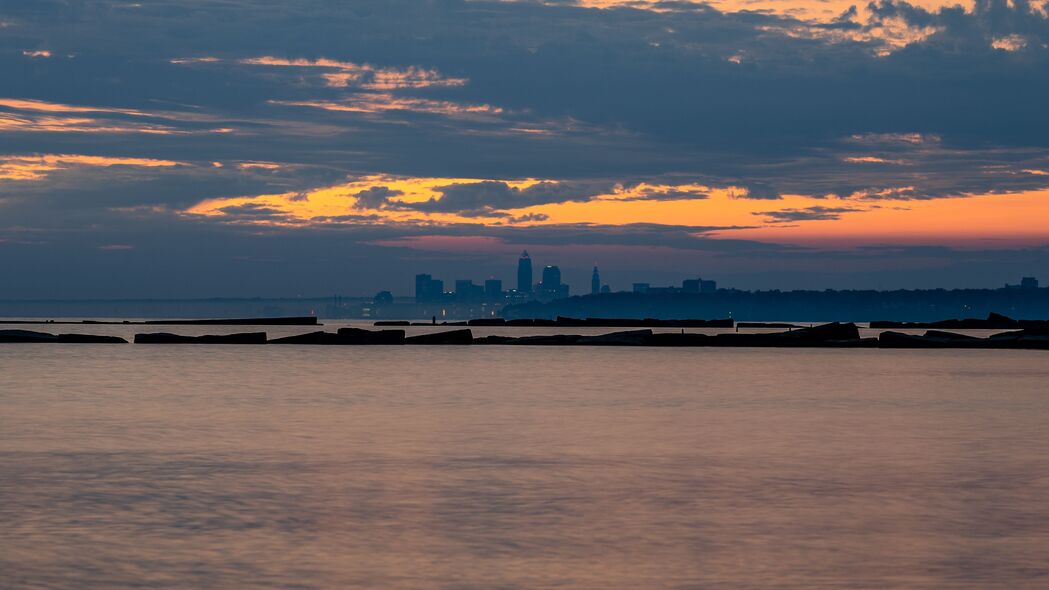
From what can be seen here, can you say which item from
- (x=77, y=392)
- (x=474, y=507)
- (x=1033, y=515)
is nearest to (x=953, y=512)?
(x=1033, y=515)

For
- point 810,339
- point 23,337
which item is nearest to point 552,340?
point 810,339

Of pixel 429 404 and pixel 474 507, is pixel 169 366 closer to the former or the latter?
pixel 429 404

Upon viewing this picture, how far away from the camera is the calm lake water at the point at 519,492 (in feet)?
46.9

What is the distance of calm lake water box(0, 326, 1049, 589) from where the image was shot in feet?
46.9

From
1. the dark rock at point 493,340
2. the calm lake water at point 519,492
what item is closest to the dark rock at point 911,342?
the dark rock at point 493,340

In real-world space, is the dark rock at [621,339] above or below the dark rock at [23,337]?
above

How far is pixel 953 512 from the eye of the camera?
60.9 feet

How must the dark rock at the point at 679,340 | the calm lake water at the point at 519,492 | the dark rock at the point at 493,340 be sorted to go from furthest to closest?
the dark rock at the point at 493,340 → the dark rock at the point at 679,340 → the calm lake water at the point at 519,492

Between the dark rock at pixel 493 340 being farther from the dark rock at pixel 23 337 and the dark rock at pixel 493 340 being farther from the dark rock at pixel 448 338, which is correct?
the dark rock at pixel 23 337

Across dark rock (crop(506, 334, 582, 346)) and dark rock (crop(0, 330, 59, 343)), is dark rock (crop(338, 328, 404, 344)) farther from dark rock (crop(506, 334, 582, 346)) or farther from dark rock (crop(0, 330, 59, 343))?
dark rock (crop(0, 330, 59, 343))

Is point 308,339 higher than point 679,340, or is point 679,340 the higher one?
point 679,340

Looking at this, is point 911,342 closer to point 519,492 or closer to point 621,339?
point 621,339

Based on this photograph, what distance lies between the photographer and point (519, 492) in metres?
20.7

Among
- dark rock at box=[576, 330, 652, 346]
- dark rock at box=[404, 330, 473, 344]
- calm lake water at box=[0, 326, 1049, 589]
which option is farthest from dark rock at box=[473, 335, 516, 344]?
calm lake water at box=[0, 326, 1049, 589]
